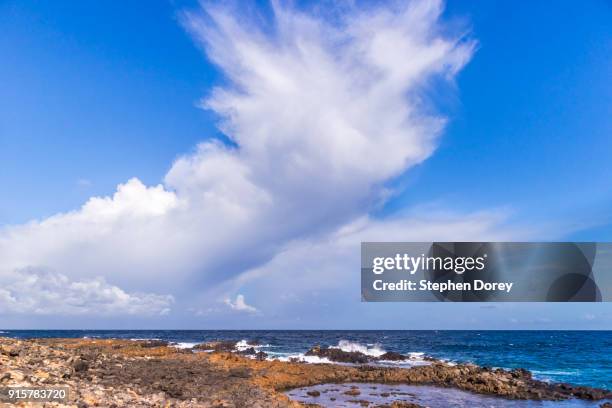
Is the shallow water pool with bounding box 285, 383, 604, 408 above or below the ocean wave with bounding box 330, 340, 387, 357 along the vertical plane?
above

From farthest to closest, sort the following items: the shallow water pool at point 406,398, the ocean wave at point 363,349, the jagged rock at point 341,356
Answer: the ocean wave at point 363,349, the jagged rock at point 341,356, the shallow water pool at point 406,398

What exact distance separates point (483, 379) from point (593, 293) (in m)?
10.7

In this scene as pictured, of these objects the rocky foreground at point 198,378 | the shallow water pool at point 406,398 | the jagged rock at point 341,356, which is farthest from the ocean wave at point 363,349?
the shallow water pool at point 406,398

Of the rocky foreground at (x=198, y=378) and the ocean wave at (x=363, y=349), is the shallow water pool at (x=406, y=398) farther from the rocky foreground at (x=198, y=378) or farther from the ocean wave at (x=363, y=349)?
the ocean wave at (x=363, y=349)

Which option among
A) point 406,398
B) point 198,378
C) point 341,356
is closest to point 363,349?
point 341,356

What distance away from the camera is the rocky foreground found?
1762 centimetres

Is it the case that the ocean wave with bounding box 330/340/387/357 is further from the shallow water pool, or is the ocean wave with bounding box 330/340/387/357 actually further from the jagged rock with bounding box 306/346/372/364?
the shallow water pool

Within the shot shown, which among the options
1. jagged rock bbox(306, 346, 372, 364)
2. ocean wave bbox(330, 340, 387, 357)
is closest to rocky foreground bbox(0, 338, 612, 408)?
jagged rock bbox(306, 346, 372, 364)

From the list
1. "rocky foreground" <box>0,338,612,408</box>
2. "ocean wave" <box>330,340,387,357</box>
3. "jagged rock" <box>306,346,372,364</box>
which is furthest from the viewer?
"ocean wave" <box>330,340,387,357</box>

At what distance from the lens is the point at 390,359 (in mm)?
51219

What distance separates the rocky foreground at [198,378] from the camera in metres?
17.6

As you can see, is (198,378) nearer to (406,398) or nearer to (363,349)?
(406,398)

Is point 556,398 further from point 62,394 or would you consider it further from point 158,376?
point 62,394

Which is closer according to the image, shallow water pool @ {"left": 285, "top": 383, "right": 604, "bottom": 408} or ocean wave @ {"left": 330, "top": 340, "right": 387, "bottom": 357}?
shallow water pool @ {"left": 285, "top": 383, "right": 604, "bottom": 408}
